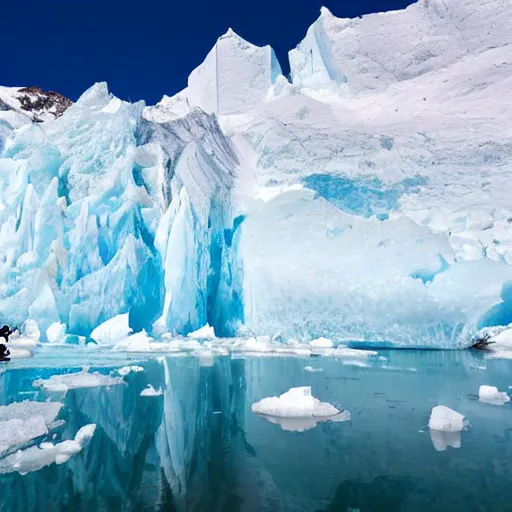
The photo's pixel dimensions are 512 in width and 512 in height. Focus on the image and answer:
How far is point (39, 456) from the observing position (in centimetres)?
490

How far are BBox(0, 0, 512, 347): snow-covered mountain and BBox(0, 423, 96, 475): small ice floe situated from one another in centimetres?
1225

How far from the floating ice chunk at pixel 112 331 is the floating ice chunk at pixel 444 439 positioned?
12.3 meters

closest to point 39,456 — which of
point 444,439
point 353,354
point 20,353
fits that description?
point 444,439

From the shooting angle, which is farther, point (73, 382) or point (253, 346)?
point (253, 346)

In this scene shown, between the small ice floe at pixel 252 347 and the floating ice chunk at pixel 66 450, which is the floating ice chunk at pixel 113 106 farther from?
the floating ice chunk at pixel 66 450

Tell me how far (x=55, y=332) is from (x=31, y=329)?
0.70 meters

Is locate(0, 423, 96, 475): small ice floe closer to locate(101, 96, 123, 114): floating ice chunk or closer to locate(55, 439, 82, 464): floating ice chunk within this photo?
locate(55, 439, 82, 464): floating ice chunk

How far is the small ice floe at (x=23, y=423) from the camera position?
529cm

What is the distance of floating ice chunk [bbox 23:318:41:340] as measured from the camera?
1650 cm

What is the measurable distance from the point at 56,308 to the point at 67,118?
7.93 meters

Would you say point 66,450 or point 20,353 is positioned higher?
point 20,353

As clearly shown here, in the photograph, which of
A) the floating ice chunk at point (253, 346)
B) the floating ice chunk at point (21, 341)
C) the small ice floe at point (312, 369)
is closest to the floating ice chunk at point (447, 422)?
the small ice floe at point (312, 369)

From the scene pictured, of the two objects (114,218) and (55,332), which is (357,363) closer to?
(55,332)

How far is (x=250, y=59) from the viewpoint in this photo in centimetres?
2539
